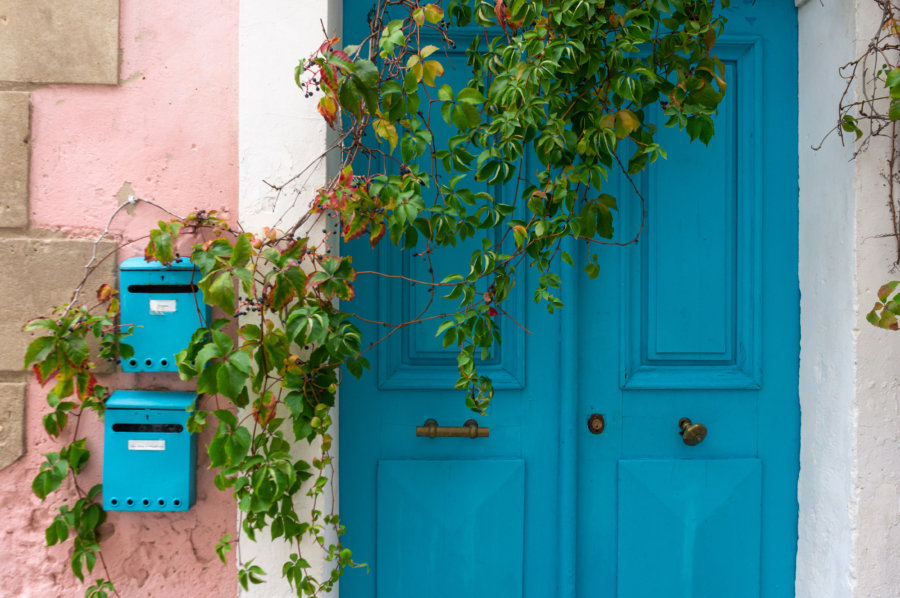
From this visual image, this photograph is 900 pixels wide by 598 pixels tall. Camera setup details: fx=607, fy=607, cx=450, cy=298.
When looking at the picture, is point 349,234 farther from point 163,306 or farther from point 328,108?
point 163,306

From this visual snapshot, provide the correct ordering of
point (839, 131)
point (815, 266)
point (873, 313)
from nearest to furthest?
point (873, 313)
point (839, 131)
point (815, 266)

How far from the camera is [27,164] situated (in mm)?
1702

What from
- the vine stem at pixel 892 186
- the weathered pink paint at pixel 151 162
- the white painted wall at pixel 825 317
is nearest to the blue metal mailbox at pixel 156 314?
the weathered pink paint at pixel 151 162

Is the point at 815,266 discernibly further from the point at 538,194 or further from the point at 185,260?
the point at 185,260

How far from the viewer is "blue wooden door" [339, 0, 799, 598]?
1901 millimetres

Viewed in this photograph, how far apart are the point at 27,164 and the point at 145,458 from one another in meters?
0.89

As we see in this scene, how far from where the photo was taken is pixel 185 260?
163 centimetres

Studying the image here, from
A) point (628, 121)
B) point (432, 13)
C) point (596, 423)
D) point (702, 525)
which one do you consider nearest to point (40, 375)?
point (432, 13)

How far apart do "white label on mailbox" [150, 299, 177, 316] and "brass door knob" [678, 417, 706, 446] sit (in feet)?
5.04

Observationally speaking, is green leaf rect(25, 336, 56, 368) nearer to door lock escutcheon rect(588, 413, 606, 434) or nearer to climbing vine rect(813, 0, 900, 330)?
door lock escutcheon rect(588, 413, 606, 434)

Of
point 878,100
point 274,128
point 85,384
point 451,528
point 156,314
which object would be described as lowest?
point 451,528

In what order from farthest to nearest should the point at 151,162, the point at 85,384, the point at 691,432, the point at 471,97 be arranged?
the point at 691,432, the point at 151,162, the point at 85,384, the point at 471,97

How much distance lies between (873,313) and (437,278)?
121 cm

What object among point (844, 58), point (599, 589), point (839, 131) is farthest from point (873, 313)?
point (599, 589)
